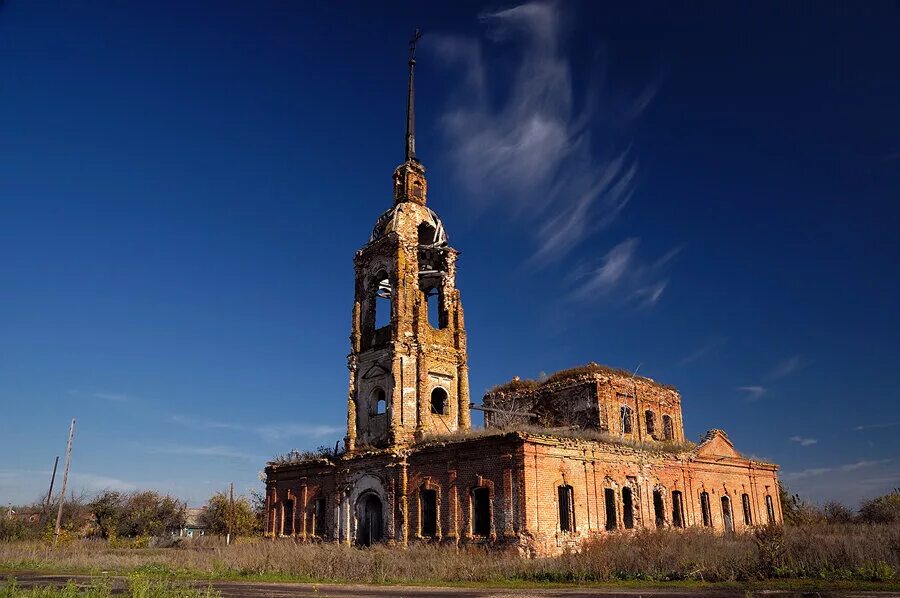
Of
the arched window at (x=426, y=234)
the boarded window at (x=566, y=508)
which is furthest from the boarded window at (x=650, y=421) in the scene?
the arched window at (x=426, y=234)

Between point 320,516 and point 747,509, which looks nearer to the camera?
point 320,516

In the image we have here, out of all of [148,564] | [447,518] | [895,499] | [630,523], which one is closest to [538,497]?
[447,518]

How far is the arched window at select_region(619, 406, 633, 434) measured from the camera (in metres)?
33.6

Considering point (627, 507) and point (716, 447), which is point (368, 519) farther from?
point (716, 447)

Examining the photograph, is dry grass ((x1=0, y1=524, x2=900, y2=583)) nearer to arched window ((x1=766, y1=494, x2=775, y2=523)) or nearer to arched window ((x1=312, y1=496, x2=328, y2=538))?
arched window ((x1=312, y1=496, x2=328, y2=538))

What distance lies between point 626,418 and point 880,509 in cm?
1468

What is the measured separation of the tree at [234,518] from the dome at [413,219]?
21.2 meters

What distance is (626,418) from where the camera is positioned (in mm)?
33969

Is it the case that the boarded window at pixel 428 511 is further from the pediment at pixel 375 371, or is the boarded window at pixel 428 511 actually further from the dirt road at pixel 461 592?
the dirt road at pixel 461 592

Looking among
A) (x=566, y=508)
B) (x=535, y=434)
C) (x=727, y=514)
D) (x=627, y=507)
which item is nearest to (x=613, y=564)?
(x=566, y=508)

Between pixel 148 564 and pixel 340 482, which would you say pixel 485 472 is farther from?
pixel 148 564

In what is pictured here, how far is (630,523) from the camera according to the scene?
2450 centimetres

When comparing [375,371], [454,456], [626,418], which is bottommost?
[454,456]

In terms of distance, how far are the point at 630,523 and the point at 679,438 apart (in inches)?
549
